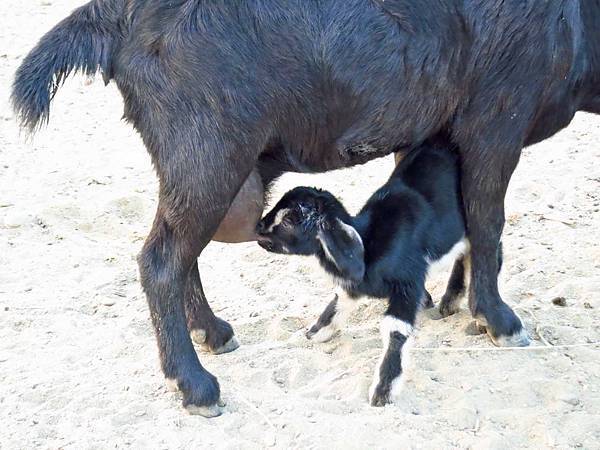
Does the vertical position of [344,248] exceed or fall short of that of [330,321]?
it exceeds it

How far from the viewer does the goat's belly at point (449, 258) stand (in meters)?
4.00

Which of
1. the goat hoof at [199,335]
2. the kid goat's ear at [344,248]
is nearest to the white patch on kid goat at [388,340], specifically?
the kid goat's ear at [344,248]

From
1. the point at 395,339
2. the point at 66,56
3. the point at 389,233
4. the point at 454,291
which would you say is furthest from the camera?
the point at 454,291

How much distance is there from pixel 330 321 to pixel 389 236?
0.56m

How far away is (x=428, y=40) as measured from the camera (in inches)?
146

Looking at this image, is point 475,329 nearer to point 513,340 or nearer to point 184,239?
point 513,340

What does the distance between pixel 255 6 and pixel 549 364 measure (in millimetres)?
2004

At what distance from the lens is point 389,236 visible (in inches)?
154

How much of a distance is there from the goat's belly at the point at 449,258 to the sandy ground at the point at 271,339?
1.28 ft

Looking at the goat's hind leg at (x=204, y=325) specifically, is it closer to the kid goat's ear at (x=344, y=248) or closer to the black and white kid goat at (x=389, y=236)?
the black and white kid goat at (x=389, y=236)

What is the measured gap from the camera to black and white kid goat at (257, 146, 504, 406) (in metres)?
3.79

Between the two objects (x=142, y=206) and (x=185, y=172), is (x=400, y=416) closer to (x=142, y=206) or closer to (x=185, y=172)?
(x=185, y=172)

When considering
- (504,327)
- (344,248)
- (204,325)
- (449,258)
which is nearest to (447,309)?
(504,327)

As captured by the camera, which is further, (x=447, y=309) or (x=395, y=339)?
(x=447, y=309)
